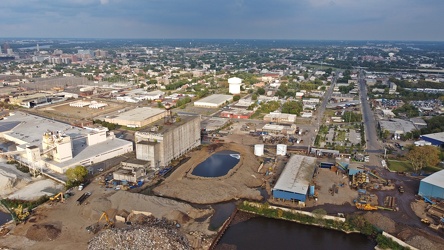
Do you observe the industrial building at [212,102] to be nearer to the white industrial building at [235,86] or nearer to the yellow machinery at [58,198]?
the white industrial building at [235,86]

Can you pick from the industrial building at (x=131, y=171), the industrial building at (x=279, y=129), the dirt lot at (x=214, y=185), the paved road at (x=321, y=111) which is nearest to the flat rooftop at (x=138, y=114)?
A: the industrial building at (x=279, y=129)

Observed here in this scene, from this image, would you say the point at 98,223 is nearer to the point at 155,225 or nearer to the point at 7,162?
the point at 155,225

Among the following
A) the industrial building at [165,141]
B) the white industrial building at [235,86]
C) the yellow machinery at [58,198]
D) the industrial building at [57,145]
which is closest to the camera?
the yellow machinery at [58,198]

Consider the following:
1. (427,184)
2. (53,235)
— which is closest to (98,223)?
(53,235)

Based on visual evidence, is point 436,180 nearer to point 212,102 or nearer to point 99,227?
point 99,227

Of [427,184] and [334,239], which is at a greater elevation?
[427,184]

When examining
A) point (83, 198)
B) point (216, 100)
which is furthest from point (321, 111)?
point (83, 198)
